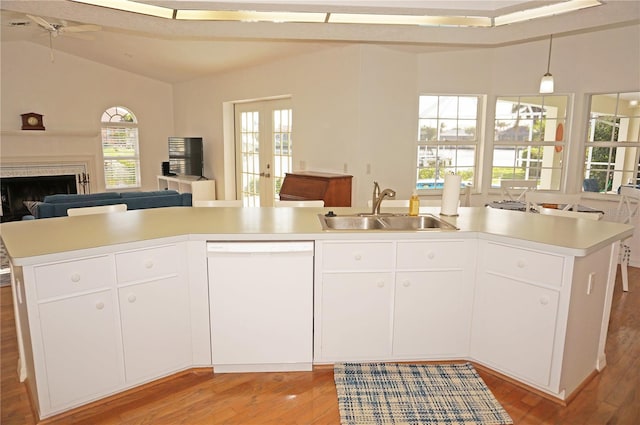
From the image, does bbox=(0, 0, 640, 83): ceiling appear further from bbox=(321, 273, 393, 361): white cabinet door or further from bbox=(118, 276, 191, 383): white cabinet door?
bbox=(118, 276, 191, 383): white cabinet door

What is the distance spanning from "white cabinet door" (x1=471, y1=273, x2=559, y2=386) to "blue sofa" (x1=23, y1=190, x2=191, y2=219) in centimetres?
366

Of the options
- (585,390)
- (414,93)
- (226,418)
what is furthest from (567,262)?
(414,93)

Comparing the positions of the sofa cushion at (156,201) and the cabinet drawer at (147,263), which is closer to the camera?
the cabinet drawer at (147,263)

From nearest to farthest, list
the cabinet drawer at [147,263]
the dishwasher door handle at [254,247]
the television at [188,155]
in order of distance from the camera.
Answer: the cabinet drawer at [147,263] < the dishwasher door handle at [254,247] < the television at [188,155]

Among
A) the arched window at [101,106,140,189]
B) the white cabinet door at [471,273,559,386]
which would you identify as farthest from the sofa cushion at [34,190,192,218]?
the arched window at [101,106,140,189]

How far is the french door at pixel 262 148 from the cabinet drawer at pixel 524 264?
4561 mm

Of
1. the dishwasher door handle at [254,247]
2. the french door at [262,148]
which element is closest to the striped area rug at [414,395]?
the dishwasher door handle at [254,247]

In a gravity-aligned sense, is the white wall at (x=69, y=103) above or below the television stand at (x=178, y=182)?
above

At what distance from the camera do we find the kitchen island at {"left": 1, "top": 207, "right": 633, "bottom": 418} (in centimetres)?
218

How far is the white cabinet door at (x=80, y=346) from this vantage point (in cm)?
213

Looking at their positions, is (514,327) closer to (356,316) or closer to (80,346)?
(356,316)

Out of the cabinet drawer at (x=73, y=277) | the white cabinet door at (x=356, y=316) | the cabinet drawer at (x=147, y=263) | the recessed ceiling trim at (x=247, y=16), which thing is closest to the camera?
the cabinet drawer at (x=73, y=277)

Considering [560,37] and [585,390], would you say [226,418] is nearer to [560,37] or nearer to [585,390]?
[585,390]

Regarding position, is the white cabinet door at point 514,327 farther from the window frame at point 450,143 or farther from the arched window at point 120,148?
the arched window at point 120,148
